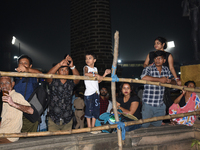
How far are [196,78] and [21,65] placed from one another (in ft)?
11.6

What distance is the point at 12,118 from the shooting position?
8.40ft

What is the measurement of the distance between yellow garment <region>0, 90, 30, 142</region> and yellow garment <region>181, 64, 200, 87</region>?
3.34m

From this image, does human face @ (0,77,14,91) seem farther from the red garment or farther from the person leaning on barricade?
the red garment

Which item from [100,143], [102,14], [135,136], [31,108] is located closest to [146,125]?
[135,136]

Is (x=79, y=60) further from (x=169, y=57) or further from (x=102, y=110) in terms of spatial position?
(x=169, y=57)

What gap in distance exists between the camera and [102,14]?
20.1ft

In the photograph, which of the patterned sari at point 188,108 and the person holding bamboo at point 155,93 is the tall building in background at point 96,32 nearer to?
the person holding bamboo at point 155,93

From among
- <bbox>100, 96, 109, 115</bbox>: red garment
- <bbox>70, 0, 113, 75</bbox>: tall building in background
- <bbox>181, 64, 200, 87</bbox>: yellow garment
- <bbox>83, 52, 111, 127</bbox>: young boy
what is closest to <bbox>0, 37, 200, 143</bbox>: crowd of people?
<bbox>83, 52, 111, 127</bbox>: young boy

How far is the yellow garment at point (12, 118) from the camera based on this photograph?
2.52 m

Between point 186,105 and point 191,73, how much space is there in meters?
0.72

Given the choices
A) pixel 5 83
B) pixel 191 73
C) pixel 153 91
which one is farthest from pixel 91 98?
pixel 191 73

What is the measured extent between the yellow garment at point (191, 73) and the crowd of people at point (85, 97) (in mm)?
147

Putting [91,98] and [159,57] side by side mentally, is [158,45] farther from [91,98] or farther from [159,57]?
[91,98]

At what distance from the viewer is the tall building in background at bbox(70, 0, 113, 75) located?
6062 millimetres
